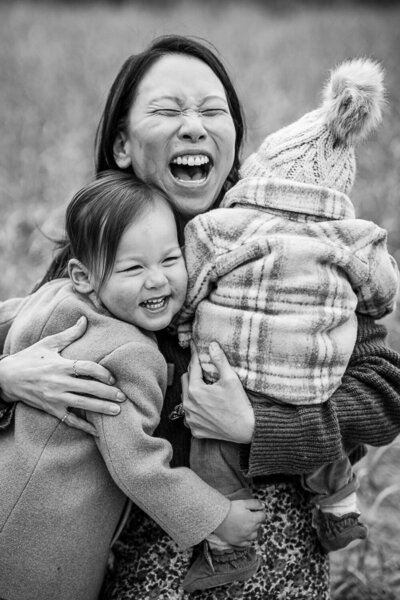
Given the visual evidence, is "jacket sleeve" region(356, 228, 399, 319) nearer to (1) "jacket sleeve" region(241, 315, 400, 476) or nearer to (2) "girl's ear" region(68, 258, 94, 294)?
(1) "jacket sleeve" region(241, 315, 400, 476)

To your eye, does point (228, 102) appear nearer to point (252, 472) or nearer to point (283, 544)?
point (252, 472)

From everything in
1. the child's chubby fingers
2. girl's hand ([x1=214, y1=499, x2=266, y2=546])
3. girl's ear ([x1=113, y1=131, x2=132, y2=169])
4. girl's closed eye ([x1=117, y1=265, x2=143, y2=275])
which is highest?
girl's ear ([x1=113, y1=131, x2=132, y2=169])

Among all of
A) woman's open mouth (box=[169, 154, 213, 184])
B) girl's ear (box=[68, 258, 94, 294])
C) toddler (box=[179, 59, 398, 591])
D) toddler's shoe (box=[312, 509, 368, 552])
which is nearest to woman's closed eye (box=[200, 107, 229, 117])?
woman's open mouth (box=[169, 154, 213, 184])

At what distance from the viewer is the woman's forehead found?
79.0 inches

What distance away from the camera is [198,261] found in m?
1.78

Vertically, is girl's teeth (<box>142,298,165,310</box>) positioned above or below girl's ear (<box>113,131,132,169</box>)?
below

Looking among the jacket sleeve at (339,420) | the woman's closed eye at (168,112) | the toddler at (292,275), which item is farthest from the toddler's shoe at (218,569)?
the woman's closed eye at (168,112)

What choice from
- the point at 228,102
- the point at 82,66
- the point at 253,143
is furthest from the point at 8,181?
the point at 228,102

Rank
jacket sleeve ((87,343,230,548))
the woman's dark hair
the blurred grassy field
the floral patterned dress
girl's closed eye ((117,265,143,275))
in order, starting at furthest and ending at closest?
the blurred grassy field → the woman's dark hair → the floral patterned dress → girl's closed eye ((117,265,143,275)) → jacket sleeve ((87,343,230,548))

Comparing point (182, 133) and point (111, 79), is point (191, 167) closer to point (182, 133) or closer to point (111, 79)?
point (182, 133)

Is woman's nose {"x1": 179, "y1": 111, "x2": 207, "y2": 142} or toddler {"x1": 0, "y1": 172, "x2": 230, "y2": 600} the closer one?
toddler {"x1": 0, "y1": 172, "x2": 230, "y2": 600}

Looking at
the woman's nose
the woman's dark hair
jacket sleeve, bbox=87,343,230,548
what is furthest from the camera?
the woman's dark hair

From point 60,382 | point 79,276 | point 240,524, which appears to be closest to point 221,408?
point 240,524

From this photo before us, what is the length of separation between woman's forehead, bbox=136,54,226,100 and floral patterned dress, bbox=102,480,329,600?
44.5 inches
